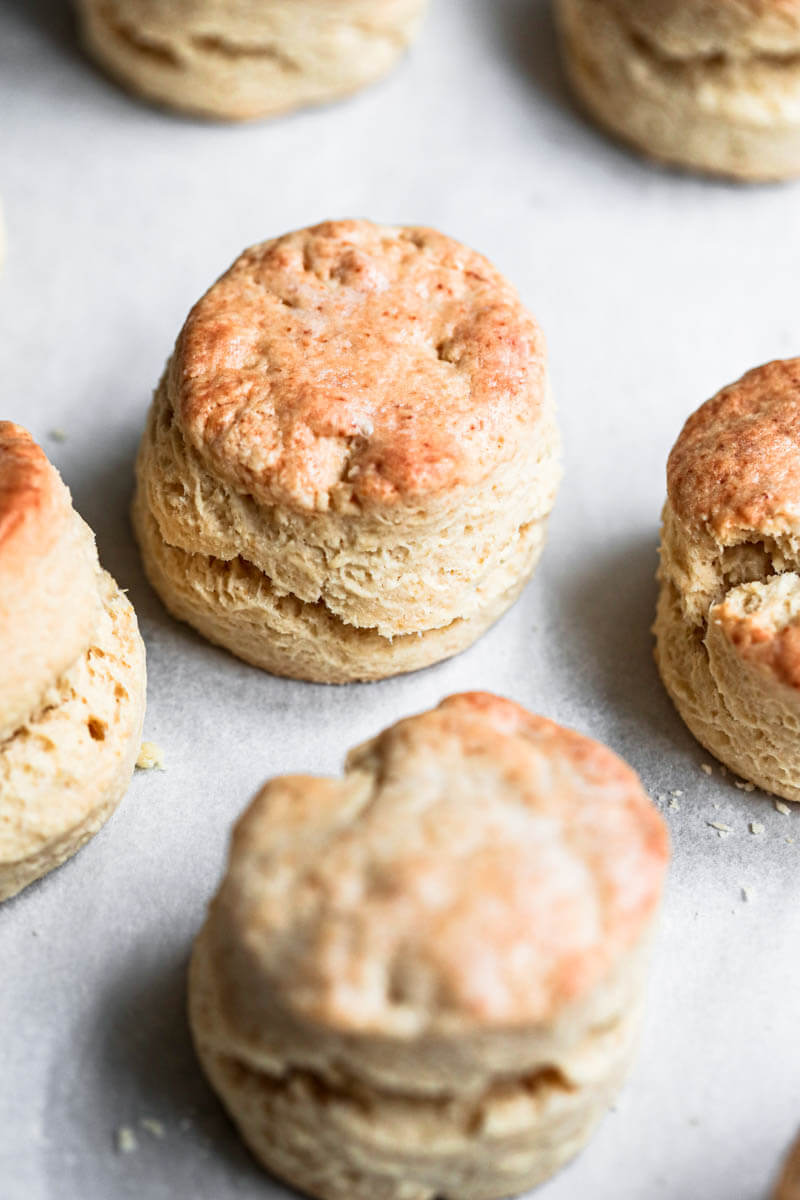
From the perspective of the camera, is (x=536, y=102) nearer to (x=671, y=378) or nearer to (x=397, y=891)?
(x=671, y=378)

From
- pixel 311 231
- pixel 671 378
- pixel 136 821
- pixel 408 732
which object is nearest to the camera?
pixel 408 732

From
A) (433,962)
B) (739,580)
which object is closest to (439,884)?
(433,962)

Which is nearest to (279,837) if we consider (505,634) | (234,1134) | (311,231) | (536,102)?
(234,1134)

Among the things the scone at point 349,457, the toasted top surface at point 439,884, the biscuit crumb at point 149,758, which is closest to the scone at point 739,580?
the scone at point 349,457

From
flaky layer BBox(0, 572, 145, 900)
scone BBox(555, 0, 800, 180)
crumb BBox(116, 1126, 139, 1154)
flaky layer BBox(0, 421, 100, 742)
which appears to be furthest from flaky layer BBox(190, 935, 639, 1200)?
scone BBox(555, 0, 800, 180)

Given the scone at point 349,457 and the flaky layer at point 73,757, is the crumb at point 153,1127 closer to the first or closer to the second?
the flaky layer at point 73,757

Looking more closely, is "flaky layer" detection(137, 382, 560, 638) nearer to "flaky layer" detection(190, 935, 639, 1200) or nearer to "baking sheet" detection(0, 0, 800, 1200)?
"baking sheet" detection(0, 0, 800, 1200)
